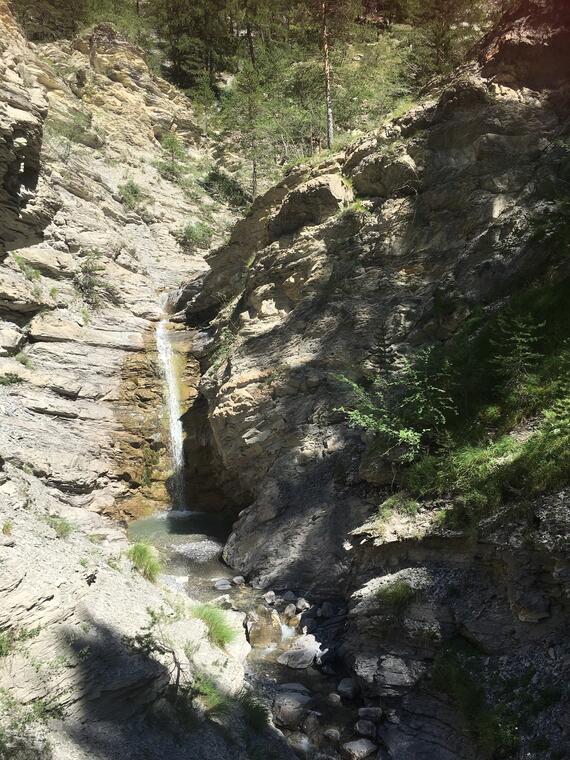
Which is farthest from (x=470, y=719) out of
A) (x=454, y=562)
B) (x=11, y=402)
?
(x=11, y=402)

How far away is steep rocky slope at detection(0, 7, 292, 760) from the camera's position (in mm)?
4414

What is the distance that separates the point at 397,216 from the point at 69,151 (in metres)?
20.9

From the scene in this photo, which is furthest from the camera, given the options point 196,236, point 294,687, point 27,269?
point 196,236

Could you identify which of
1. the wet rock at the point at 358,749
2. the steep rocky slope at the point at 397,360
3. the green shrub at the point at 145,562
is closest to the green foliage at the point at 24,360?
the steep rocky slope at the point at 397,360

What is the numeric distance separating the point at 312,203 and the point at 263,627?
12307mm

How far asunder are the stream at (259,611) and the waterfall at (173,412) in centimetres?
3

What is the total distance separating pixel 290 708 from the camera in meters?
6.16

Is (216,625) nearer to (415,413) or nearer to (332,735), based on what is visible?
(332,735)

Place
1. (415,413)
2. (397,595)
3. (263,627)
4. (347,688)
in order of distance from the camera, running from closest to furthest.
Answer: (347,688)
(397,595)
(263,627)
(415,413)

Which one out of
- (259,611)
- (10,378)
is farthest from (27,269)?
(259,611)

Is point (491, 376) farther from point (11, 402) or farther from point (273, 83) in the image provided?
point (273, 83)

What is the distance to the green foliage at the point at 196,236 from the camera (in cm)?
2912

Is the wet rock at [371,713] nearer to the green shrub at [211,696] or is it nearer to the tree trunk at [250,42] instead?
the green shrub at [211,696]

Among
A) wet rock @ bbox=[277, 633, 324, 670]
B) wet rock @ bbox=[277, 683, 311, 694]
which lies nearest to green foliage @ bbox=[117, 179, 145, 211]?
wet rock @ bbox=[277, 633, 324, 670]
